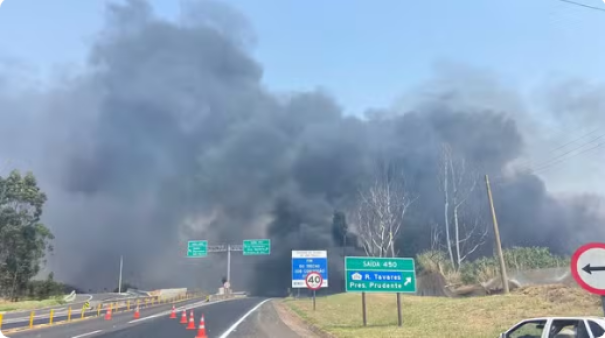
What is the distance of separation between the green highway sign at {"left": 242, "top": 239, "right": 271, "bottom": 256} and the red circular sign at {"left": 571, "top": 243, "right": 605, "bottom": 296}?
6042 centimetres

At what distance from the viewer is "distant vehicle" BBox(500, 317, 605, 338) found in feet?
28.3

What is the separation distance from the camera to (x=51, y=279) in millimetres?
67688

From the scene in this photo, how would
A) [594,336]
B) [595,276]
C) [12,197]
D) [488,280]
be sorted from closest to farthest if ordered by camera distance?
[595,276], [594,336], [488,280], [12,197]

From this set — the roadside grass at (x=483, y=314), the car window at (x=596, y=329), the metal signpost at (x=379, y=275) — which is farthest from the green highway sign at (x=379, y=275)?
the car window at (x=596, y=329)

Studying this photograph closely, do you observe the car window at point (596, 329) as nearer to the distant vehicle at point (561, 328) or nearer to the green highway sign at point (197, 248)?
the distant vehicle at point (561, 328)

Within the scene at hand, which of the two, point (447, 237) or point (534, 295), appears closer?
point (534, 295)

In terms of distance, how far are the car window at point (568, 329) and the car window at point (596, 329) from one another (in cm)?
14

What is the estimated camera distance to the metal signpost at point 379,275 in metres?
21.0

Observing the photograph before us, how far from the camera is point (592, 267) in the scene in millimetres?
6938

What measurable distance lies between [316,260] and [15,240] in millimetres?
43029

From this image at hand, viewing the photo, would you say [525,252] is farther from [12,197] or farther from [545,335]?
[12,197]

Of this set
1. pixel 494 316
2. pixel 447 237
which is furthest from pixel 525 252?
pixel 494 316

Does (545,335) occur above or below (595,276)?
below

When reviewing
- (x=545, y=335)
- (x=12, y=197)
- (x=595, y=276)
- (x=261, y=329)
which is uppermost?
(x=12, y=197)
